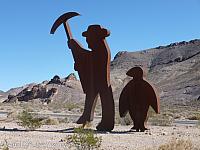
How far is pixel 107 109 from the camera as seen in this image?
934 inches

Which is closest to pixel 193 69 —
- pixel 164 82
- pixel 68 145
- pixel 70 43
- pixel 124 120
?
pixel 164 82

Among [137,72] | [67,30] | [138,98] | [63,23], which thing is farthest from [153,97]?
[63,23]

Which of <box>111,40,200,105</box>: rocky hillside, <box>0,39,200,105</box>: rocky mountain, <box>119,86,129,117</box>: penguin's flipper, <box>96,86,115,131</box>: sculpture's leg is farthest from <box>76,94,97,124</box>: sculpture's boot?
<box>111,40,200,105</box>: rocky hillside

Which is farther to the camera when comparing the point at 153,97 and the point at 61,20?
the point at 61,20

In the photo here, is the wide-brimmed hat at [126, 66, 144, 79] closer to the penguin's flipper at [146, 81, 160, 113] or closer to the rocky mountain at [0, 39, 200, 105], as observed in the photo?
the penguin's flipper at [146, 81, 160, 113]

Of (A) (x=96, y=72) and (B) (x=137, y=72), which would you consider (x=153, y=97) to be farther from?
(A) (x=96, y=72)

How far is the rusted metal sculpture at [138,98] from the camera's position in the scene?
947 inches

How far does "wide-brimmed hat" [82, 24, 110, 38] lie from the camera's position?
940 inches

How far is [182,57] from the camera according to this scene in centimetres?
13550

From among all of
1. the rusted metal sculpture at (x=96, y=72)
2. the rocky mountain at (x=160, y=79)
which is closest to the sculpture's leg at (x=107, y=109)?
the rusted metal sculpture at (x=96, y=72)

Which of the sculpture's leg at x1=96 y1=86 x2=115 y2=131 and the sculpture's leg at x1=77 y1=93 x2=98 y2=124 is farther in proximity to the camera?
the sculpture's leg at x1=77 y1=93 x2=98 y2=124

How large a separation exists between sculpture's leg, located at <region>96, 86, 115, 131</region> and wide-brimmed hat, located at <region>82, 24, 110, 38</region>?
2743 millimetres

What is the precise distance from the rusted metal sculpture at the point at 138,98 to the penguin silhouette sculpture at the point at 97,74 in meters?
1.32

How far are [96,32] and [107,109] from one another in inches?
158
